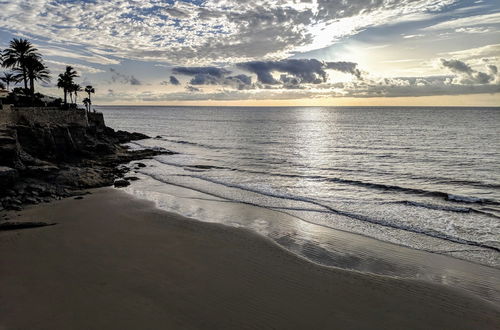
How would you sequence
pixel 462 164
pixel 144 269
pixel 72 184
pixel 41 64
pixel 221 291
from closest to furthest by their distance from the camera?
pixel 221 291 < pixel 144 269 < pixel 72 184 < pixel 462 164 < pixel 41 64

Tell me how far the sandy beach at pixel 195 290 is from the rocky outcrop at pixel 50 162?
757 cm

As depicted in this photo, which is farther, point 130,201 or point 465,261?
point 130,201

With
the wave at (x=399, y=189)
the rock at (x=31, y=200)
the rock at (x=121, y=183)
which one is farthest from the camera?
the rock at (x=121, y=183)

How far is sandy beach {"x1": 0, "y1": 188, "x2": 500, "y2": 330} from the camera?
9320mm

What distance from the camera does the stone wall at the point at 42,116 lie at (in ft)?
98.9

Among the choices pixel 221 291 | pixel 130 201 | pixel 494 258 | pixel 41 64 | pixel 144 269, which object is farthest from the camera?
pixel 41 64

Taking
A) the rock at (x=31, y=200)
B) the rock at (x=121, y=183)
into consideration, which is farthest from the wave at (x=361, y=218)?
the rock at (x=31, y=200)

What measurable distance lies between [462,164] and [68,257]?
4014 centimetres

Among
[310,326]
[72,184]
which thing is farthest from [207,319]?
[72,184]

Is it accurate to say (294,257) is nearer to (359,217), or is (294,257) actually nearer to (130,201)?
(359,217)

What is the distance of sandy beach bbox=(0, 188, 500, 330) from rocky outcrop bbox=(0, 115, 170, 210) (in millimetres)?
7568

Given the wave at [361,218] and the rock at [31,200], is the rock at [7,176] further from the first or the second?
the wave at [361,218]

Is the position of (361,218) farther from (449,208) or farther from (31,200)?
(31,200)

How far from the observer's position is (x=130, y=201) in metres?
22.4
